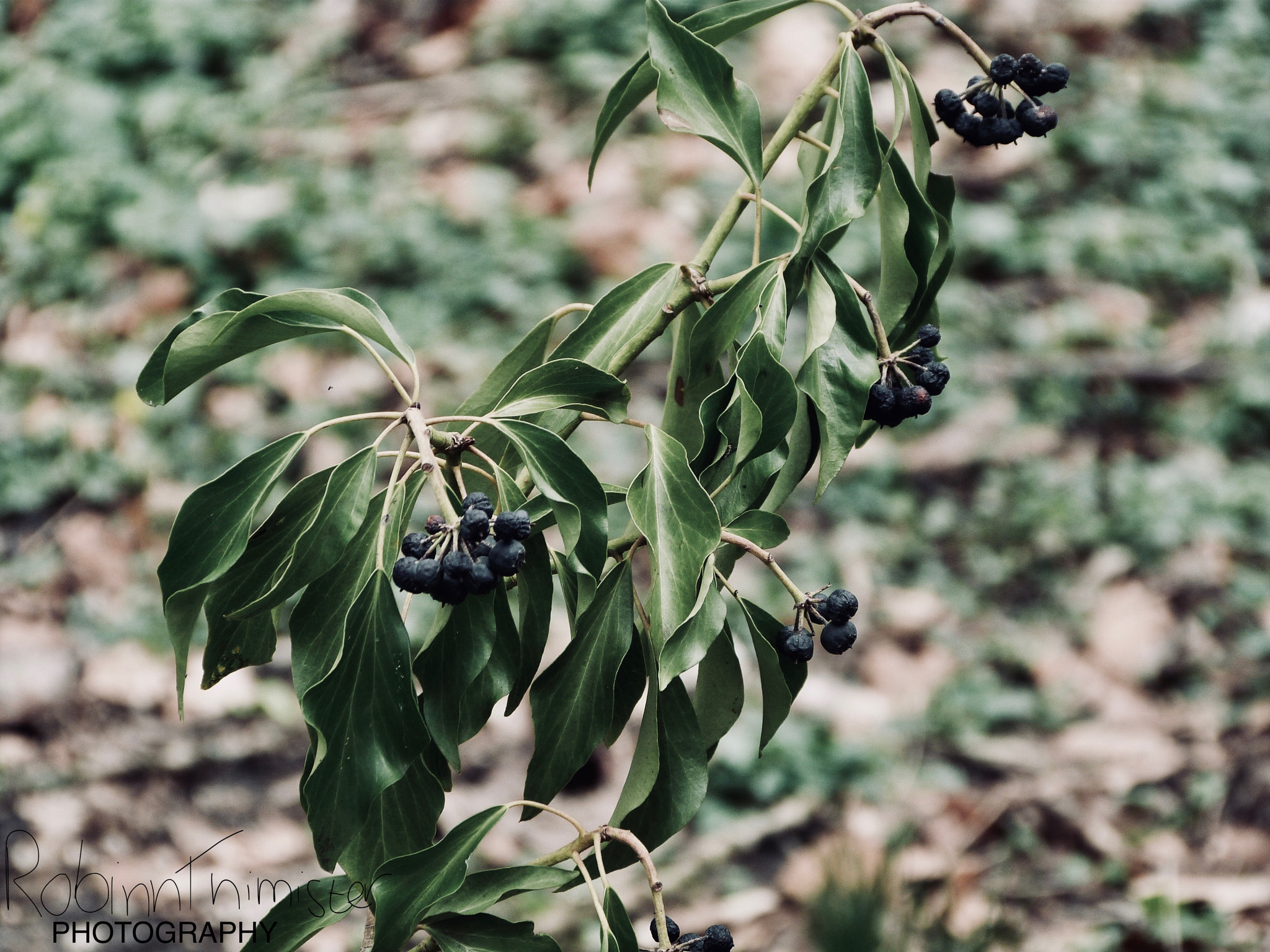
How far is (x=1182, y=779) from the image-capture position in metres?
2.04

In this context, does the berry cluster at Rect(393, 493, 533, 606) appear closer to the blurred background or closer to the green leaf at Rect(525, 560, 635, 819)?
the green leaf at Rect(525, 560, 635, 819)

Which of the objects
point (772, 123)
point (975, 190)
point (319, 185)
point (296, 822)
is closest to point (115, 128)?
point (319, 185)

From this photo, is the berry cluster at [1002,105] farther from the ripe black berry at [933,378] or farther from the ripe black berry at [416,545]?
the ripe black berry at [416,545]

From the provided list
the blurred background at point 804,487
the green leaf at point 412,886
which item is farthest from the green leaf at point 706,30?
the blurred background at point 804,487

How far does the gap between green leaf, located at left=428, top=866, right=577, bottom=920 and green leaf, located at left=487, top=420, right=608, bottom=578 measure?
0.59 feet

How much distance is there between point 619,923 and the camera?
24.7 inches

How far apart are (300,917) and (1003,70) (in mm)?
690

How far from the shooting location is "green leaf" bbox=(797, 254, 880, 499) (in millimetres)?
649

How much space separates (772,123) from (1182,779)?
6.29 ft

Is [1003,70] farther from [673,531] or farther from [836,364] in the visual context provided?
[673,531]

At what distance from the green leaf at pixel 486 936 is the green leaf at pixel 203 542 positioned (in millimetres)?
207

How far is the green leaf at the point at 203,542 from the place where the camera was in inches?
25.7

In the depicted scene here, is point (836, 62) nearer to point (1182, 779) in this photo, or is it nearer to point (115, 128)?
point (1182, 779)

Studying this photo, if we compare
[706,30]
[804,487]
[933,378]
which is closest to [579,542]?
[933,378]
